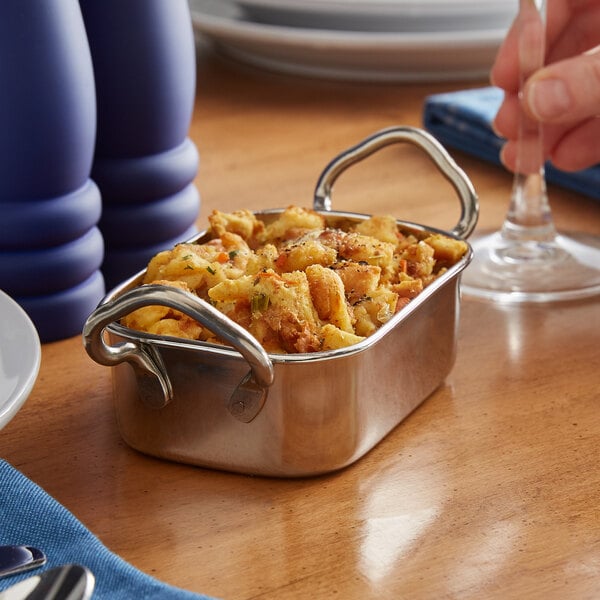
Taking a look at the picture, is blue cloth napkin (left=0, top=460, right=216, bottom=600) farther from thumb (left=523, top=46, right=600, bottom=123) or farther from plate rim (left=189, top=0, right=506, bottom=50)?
plate rim (left=189, top=0, right=506, bottom=50)

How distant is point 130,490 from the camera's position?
63 cm

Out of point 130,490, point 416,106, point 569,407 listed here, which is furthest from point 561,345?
point 416,106

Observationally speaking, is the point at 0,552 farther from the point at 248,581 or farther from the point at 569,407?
the point at 569,407

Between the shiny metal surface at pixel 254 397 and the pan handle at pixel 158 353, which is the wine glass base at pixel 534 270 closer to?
the shiny metal surface at pixel 254 397

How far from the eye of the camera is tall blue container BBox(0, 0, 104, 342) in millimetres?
713

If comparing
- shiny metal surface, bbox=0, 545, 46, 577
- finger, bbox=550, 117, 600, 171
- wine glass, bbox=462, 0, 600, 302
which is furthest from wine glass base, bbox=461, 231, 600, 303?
shiny metal surface, bbox=0, 545, 46, 577

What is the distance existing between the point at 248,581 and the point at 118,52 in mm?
426

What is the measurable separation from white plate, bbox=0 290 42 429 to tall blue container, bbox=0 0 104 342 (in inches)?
3.8

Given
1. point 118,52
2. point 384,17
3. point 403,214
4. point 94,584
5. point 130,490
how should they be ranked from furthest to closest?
point 384,17
point 403,214
point 118,52
point 130,490
point 94,584

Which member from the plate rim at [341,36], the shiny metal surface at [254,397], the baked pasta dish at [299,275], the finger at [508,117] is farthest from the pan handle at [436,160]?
the plate rim at [341,36]

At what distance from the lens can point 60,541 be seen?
1.81 feet

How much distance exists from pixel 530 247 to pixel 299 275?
1.21ft

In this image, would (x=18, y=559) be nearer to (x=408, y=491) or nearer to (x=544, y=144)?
(x=408, y=491)

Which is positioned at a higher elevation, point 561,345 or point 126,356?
point 126,356
